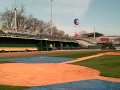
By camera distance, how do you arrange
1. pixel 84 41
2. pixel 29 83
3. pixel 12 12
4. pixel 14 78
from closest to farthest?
pixel 29 83
pixel 14 78
pixel 12 12
pixel 84 41

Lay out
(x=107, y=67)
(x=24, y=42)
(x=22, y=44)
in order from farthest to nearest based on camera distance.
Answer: (x=24, y=42) → (x=22, y=44) → (x=107, y=67)

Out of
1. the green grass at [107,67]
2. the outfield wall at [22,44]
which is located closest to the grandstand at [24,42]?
the outfield wall at [22,44]

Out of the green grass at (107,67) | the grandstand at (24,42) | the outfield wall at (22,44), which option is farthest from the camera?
the outfield wall at (22,44)

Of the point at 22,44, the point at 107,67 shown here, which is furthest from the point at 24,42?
the point at 107,67

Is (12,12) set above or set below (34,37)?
above

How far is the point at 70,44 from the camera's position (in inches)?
3986

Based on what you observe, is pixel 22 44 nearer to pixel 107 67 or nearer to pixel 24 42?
pixel 24 42

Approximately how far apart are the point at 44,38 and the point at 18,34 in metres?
12.1

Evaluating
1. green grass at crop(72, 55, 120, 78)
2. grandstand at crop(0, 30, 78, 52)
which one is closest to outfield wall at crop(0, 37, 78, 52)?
grandstand at crop(0, 30, 78, 52)

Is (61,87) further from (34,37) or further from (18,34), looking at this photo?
(34,37)

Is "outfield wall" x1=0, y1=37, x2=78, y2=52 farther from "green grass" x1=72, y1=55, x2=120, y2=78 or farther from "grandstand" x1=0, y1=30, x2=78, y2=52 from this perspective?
"green grass" x1=72, y1=55, x2=120, y2=78

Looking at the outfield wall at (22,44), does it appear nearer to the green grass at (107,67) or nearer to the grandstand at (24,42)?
the grandstand at (24,42)

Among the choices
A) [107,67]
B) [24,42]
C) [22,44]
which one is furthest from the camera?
[24,42]

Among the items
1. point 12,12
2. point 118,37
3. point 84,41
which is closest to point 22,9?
point 12,12
